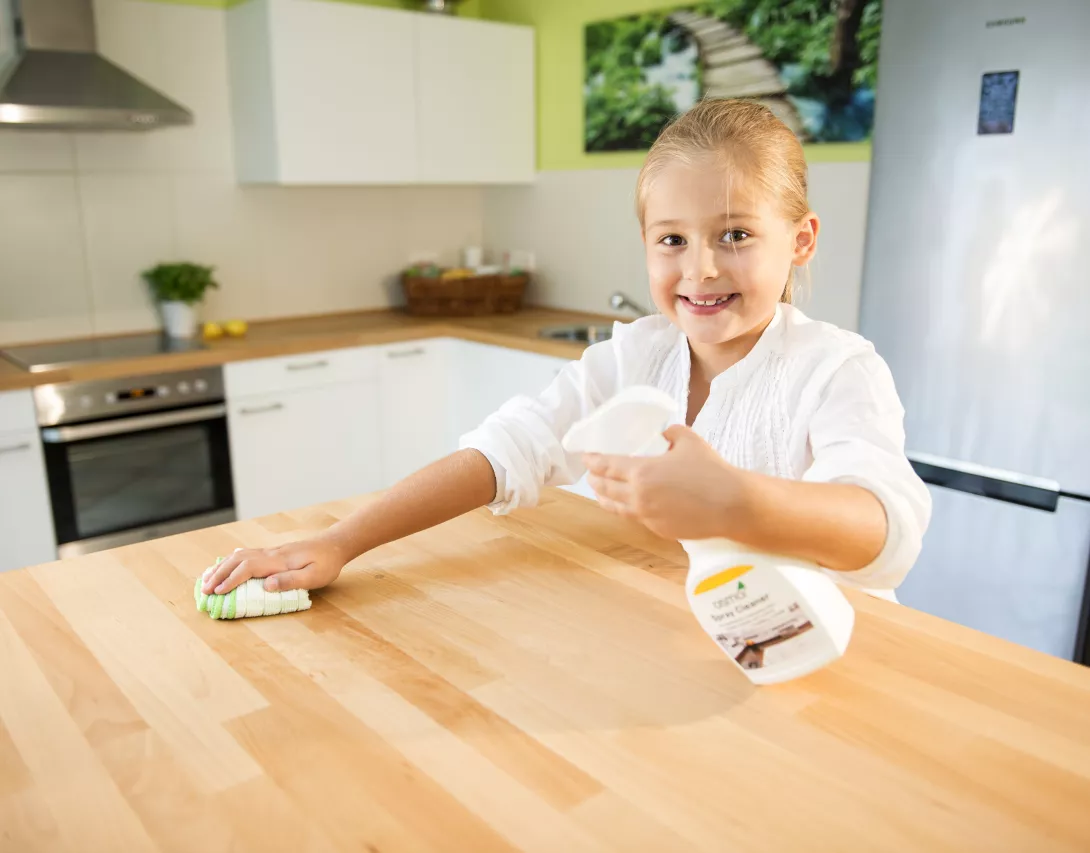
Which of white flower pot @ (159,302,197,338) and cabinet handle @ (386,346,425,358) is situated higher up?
white flower pot @ (159,302,197,338)

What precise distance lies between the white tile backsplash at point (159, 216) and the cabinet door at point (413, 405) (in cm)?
57

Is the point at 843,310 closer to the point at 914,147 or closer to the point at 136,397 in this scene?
the point at 914,147

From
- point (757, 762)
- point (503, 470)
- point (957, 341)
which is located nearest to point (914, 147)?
point (957, 341)

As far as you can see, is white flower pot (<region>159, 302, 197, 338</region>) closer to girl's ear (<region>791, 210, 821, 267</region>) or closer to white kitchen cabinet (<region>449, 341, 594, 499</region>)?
white kitchen cabinet (<region>449, 341, 594, 499</region>)

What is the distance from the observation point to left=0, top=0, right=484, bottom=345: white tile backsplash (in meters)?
2.81

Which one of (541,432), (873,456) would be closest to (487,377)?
(541,432)

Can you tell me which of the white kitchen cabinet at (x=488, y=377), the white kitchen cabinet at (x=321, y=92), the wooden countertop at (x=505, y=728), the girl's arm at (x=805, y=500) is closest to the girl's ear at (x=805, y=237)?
the girl's arm at (x=805, y=500)

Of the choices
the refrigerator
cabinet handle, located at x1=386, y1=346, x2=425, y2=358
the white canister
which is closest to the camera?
the refrigerator

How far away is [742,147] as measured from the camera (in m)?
1.00

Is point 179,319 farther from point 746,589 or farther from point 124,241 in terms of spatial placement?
point 746,589

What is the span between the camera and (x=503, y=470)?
1112 mm

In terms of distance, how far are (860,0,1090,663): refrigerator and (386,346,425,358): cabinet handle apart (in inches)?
60.2

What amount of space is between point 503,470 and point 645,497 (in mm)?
451

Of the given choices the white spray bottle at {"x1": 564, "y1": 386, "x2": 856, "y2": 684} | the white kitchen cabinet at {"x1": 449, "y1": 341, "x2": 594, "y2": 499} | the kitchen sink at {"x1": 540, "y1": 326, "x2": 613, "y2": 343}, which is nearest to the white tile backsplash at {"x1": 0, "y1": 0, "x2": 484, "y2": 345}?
the white kitchen cabinet at {"x1": 449, "y1": 341, "x2": 594, "y2": 499}
